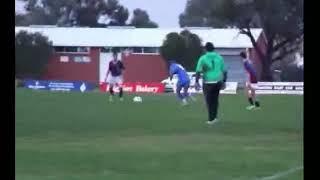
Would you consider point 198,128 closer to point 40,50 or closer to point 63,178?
point 63,178

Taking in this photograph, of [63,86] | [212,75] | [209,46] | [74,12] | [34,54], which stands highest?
[74,12]

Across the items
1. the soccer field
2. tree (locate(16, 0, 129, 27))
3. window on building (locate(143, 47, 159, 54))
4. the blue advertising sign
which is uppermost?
tree (locate(16, 0, 129, 27))

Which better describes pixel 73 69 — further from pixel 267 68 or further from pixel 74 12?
pixel 74 12

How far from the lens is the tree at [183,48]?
39031 mm

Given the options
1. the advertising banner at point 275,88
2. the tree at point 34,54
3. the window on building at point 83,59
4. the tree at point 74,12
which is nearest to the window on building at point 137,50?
the window on building at point 83,59

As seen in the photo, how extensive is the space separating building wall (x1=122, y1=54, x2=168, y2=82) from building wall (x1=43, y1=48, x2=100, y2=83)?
1755 millimetres

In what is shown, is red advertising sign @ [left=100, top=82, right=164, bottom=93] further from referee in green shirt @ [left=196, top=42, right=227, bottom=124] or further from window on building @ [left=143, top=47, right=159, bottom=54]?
referee in green shirt @ [left=196, top=42, right=227, bottom=124]

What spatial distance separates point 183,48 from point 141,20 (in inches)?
614

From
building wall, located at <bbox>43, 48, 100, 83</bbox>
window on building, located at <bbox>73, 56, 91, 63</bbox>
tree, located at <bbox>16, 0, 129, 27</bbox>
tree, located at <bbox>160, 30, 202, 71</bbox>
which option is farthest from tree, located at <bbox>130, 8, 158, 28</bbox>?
tree, located at <bbox>160, 30, 202, 71</bbox>

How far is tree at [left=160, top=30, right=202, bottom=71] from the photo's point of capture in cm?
3903

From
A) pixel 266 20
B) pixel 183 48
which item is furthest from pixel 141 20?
pixel 183 48

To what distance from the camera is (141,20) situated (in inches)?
2157
